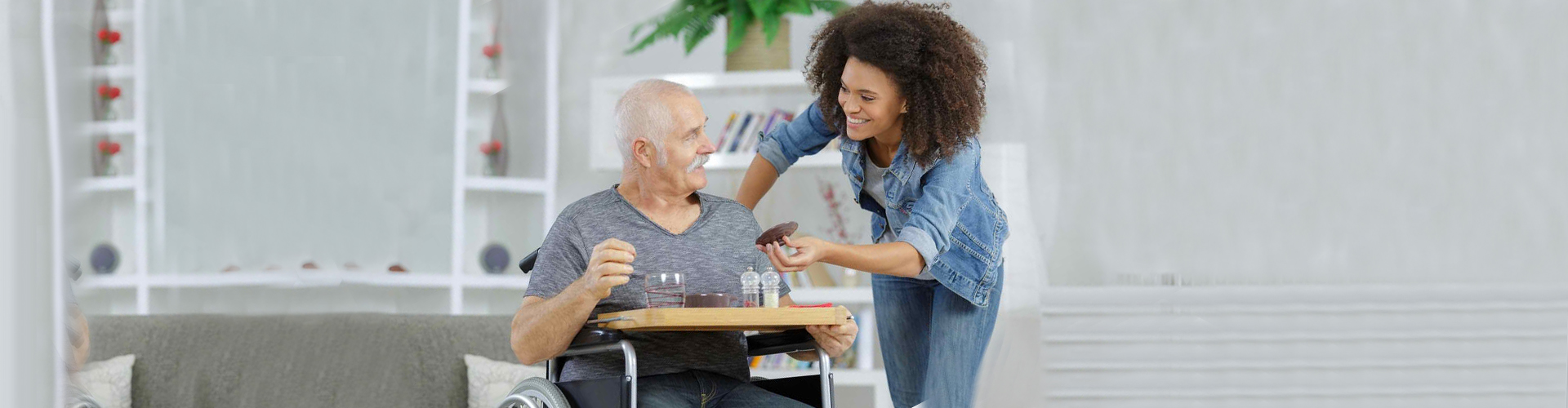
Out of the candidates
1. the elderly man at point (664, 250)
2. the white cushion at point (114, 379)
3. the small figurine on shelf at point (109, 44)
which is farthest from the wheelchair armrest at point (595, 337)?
the white cushion at point (114, 379)

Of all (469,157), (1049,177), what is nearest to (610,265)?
(1049,177)

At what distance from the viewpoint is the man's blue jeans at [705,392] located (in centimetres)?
182

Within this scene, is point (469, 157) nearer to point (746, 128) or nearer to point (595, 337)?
point (746, 128)

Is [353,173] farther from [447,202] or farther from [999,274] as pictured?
[447,202]

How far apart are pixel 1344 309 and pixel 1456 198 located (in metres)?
0.66

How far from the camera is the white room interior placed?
1.40 meters

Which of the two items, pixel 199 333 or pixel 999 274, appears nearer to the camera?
pixel 999 274

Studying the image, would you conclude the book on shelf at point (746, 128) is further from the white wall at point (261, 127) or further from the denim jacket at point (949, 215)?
the white wall at point (261, 127)

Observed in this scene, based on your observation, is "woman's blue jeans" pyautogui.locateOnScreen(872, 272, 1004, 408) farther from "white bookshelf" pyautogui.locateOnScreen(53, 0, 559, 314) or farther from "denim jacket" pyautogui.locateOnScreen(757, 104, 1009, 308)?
"white bookshelf" pyautogui.locateOnScreen(53, 0, 559, 314)

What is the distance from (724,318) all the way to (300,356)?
724mm

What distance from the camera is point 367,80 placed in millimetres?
1562

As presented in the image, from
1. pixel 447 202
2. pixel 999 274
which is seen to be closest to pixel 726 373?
pixel 999 274

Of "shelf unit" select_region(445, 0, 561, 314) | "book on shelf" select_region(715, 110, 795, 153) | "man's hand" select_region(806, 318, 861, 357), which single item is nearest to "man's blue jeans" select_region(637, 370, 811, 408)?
"man's hand" select_region(806, 318, 861, 357)

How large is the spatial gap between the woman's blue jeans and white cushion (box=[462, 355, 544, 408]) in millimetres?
1124
